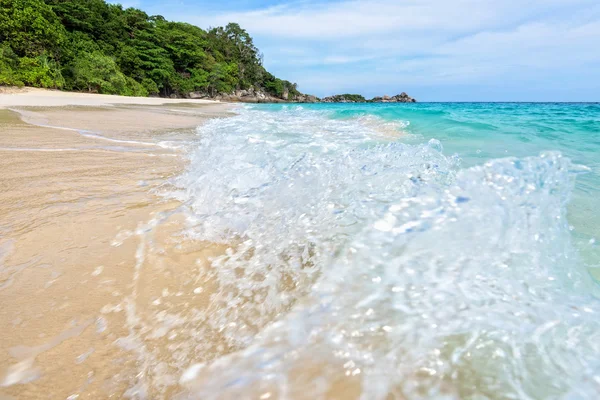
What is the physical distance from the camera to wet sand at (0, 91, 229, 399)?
0.95 metres

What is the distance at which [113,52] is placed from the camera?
33.0 m

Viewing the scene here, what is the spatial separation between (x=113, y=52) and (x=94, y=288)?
41.2 m

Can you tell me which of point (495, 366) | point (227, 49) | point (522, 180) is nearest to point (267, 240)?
point (495, 366)

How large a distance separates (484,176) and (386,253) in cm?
132

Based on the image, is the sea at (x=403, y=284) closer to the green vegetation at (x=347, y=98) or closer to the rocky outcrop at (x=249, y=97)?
the rocky outcrop at (x=249, y=97)

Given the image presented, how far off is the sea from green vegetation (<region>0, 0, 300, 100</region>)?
24.6 metres

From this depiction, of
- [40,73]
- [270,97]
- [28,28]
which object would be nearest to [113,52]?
[28,28]

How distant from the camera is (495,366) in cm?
92

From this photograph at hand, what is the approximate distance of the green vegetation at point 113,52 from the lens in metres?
20.9

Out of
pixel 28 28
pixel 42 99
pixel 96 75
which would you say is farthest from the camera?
pixel 96 75

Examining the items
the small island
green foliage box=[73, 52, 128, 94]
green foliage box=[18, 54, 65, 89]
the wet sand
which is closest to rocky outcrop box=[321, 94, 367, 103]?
the small island

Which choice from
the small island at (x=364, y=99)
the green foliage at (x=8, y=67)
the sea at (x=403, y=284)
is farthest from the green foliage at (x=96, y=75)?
the small island at (x=364, y=99)

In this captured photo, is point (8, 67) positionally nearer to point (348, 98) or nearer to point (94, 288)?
point (94, 288)

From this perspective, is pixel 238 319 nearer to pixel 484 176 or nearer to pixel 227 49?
pixel 484 176
